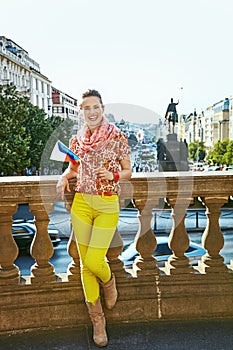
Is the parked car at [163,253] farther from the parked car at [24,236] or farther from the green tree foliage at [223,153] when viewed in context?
the green tree foliage at [223,153]

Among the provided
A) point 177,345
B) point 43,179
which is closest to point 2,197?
point 43,179

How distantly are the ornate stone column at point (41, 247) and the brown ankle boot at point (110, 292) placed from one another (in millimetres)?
453

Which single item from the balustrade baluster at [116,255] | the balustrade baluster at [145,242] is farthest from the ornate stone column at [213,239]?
the balustrade baluster at [116,255]

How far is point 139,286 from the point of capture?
145 inches

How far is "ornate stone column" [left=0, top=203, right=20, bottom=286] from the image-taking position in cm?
339

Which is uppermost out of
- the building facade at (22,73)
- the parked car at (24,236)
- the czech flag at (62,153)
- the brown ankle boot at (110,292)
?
the building facade at (22,73)

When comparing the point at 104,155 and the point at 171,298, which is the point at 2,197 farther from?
the point at 171,298

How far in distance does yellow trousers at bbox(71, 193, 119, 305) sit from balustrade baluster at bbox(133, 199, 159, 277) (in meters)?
0.48

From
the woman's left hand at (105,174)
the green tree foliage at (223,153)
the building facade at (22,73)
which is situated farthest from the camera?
the green tree foliage at (223,153)

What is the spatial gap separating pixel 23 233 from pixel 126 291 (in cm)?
1045

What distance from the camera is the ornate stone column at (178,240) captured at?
358 cm

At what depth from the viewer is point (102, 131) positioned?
3.13 meters

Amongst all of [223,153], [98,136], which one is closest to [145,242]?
[98,136]

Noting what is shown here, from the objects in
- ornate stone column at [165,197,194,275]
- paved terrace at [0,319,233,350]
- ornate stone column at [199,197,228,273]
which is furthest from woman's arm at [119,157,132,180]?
paved terrace at [0,319,233,350]
